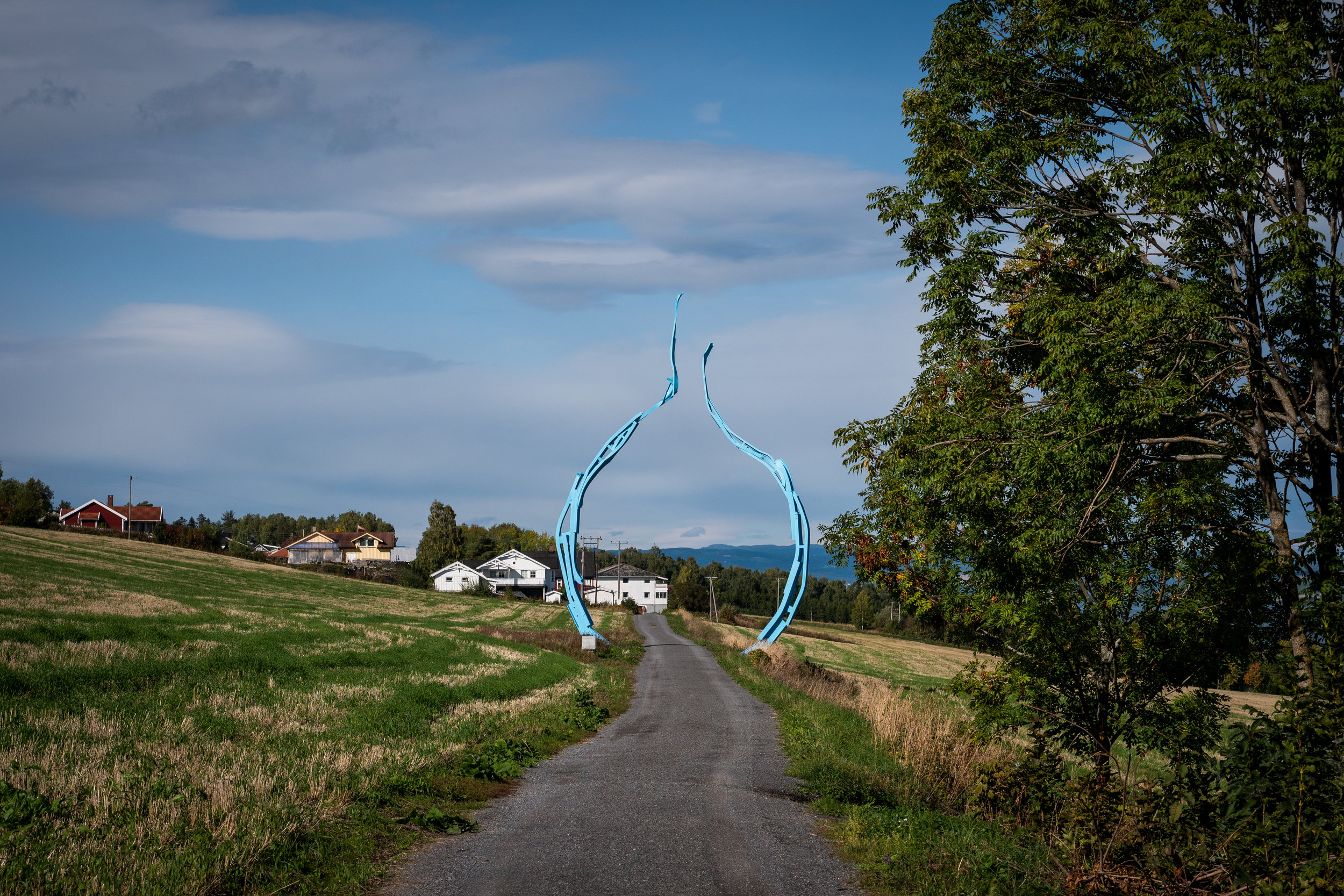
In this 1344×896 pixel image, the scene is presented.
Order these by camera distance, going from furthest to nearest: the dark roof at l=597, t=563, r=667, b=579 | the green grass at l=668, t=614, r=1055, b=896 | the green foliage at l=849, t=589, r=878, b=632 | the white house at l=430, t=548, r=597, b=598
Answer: the dark roof at l=597, t=563, r=667, b=579, the green foliage at l=849, t=589, r=878, b=632, the white house at l=430, t=548, r=597, b=598, the green grass at l=668, t=614, r=1055, b=896

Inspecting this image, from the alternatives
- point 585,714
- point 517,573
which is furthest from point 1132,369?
point 517,573

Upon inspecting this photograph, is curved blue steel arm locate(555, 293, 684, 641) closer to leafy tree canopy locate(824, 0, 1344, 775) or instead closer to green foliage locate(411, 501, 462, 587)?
leafy tree canopy locate(824, 0, 1344, 775)

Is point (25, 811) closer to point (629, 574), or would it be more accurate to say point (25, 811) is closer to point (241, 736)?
point (241, 736)

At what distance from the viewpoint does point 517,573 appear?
12200 centimetres

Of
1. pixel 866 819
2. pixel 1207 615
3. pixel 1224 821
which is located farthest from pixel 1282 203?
pixel 866 819

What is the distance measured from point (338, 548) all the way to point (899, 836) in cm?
14975

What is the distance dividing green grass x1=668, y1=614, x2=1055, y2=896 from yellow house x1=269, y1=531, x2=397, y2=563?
137m

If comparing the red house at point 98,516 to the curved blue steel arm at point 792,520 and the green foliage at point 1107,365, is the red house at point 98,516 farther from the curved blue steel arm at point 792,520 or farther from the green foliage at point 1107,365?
the green foliage at point 1107,365

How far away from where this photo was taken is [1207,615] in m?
10.5

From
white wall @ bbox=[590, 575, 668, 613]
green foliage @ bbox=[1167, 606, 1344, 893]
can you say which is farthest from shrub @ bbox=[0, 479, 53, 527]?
green foliage @ bbox=[1167, 606, 1344, 893]

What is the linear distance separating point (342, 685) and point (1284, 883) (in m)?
17.6

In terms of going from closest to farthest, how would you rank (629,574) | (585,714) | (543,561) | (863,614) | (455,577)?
(585,714) → (455,577) → (863,614) → (543,561) → (629,574)

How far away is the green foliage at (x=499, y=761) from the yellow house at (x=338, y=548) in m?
135

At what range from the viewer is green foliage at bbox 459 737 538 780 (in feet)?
35.8
